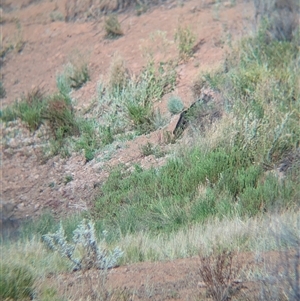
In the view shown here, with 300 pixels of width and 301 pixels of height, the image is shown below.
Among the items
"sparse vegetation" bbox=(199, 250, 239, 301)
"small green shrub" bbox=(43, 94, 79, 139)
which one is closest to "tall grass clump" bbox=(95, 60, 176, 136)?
"small green shrub" bbox=(43, 94, 79, 139)

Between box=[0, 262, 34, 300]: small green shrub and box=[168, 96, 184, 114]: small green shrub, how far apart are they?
22.1 feet

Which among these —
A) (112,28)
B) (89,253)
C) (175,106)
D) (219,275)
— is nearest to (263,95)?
(175,106)

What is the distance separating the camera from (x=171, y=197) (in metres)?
10.0

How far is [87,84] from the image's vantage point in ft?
52.7

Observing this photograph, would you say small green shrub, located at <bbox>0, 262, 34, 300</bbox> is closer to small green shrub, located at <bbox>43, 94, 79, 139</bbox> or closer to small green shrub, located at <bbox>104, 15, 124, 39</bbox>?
small green shrub, located at <bbox>43, 94, 79, 139</bbox>

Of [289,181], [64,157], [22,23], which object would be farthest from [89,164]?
[22,23]

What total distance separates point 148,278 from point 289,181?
3687 mm

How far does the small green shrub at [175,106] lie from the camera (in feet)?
42.3

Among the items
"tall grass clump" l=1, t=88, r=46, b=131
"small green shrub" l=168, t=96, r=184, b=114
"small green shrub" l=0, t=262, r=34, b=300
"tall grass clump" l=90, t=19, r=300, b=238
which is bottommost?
"tall grass clump" l=1, t=88, r=46, b=131

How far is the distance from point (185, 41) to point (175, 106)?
2.97m

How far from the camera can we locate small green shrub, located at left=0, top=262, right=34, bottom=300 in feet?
20.8

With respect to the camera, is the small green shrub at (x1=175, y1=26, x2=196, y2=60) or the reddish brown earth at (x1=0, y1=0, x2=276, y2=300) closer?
the reddish brown earth at (x1=0, y1=0, x2=276, y2=300)

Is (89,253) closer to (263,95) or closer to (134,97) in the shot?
(263,95)

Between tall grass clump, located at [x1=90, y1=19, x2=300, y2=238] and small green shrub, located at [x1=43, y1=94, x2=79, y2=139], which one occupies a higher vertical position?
tall grass clump, located at [x1=90, y1=19, x2=300, y2=238]
